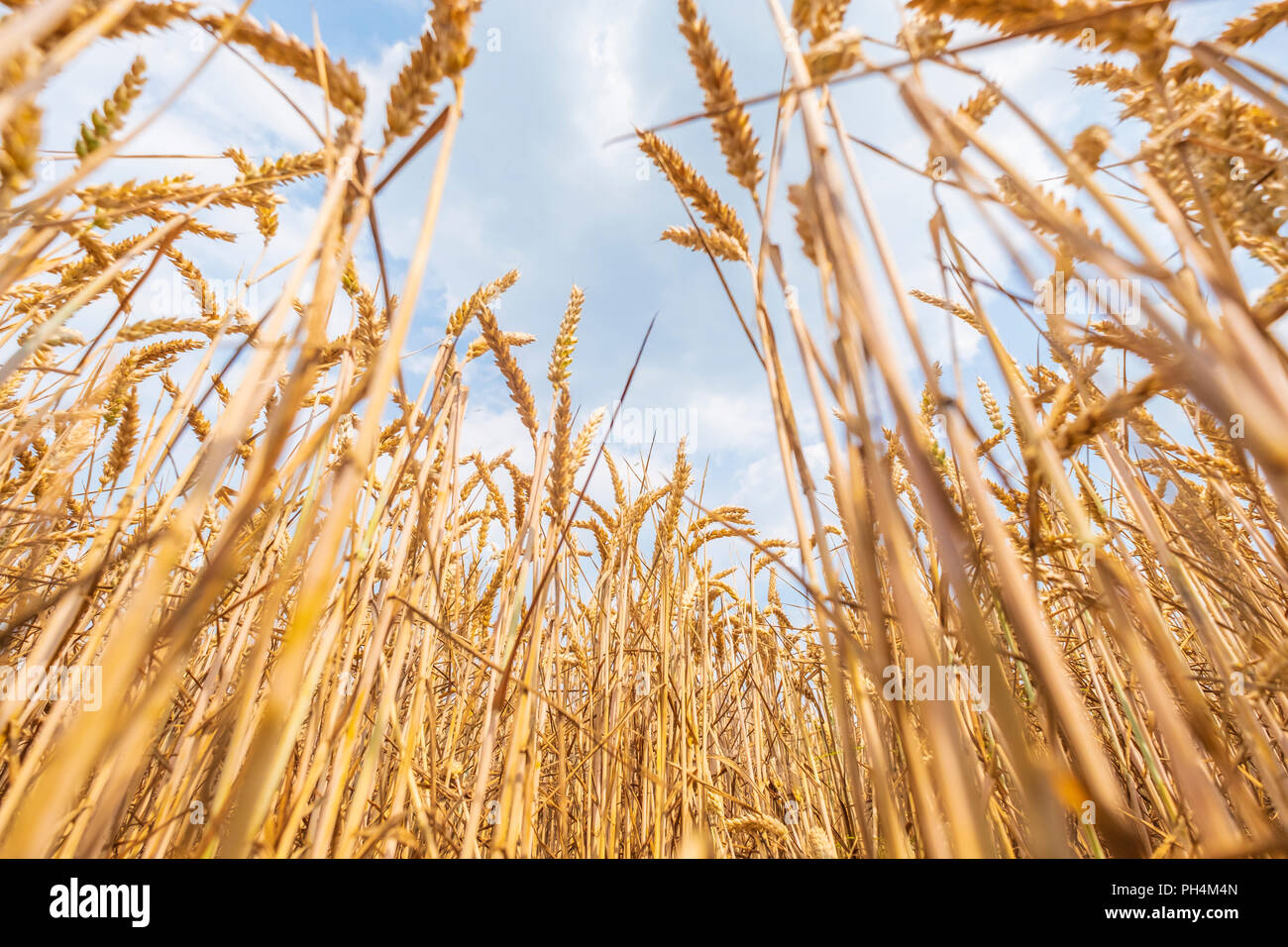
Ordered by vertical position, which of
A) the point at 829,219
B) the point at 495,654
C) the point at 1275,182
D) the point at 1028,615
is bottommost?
the point at 1028,615

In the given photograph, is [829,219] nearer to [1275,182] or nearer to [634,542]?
[1275,182]

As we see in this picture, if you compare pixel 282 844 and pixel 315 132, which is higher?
pixel 315 132

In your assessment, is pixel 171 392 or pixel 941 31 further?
pixel 171 392

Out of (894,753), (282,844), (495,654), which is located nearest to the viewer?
(282,844)

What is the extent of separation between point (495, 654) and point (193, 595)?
30.0 inches

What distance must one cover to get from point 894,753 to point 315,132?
5.66ft

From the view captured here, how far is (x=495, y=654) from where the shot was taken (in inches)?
43.5

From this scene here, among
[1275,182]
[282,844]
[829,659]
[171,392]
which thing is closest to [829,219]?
[829,659]

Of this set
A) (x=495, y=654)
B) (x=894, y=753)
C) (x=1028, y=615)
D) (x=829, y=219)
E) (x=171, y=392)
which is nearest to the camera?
(x=1028, y=615)

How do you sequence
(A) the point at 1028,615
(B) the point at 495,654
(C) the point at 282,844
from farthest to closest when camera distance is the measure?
(B) the point at 495,654 < (C) the point at 282,844 < (A) the point at 1028,615

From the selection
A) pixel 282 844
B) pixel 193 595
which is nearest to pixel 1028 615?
pixel 193 595
